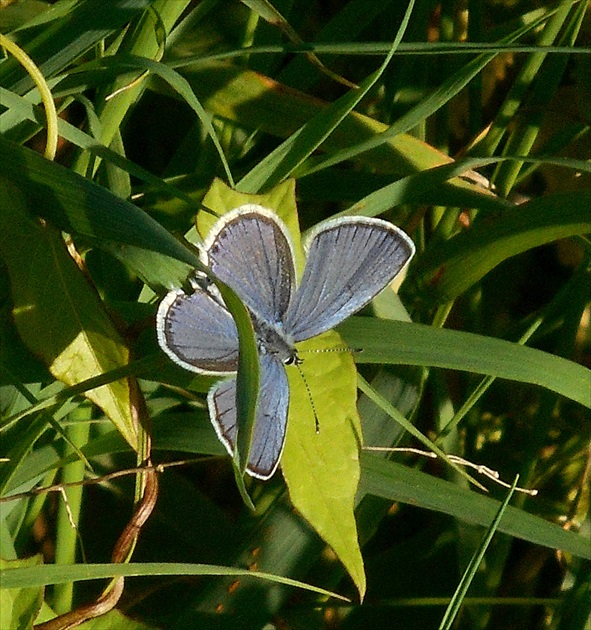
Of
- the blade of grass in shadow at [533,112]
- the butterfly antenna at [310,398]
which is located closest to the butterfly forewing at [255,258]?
the butterfly antenna at [310,398]

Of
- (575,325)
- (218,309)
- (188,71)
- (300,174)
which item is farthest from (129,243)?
(575,325)

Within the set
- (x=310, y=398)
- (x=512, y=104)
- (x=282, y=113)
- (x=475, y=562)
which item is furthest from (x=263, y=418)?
(x=512, y=104)

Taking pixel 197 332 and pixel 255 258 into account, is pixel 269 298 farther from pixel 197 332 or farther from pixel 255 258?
pixel 197 332

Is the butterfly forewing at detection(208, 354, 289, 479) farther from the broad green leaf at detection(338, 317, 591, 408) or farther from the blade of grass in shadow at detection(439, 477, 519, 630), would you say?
the blade of grass in shadow at detection(439, 477, 519, 630)

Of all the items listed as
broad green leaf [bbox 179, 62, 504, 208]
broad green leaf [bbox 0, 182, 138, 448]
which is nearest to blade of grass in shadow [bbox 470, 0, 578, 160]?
broad green leaf [bbox 179, 62, 504, 208]

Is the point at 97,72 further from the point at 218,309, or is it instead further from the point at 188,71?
the point at 218,309

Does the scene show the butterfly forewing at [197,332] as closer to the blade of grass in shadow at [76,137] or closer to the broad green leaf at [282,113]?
the blade of grass in shadow at [76,137]
